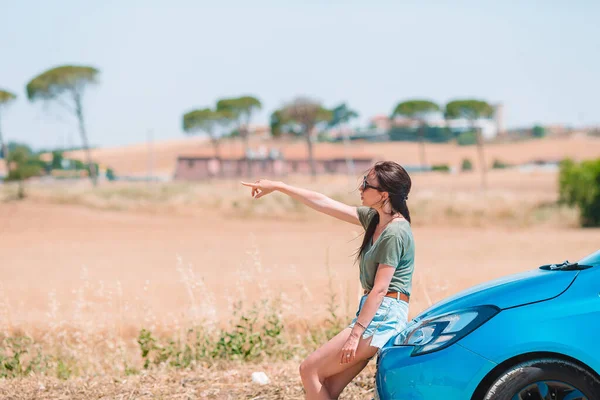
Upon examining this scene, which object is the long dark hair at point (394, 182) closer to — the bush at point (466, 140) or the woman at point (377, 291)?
the woman at point (377, 291)

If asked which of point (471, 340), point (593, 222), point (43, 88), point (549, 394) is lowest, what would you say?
point (593, 222)

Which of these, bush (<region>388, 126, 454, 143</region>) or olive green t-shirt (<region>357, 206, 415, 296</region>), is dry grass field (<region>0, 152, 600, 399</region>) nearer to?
olive green t-shirt (<region>357, 206, 415, 296</region>)

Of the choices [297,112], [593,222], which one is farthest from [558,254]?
[297,112]

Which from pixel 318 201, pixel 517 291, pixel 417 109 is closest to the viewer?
pixel 517 291

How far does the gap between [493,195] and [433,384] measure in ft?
117

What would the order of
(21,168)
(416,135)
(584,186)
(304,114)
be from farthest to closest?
(416,135), (304,114), (21,168), (584,186)

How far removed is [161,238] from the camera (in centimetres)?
3166

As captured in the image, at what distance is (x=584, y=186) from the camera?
32.2m

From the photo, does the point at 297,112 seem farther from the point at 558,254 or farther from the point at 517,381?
the point at 517,381

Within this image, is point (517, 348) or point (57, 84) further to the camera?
point (57, 84)

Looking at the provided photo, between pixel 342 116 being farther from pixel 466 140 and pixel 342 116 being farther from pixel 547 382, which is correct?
pixel 547 382

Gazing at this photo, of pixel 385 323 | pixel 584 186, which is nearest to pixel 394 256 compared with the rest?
pixel 385 323

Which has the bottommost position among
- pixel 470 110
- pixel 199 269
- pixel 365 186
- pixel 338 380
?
pixel 199 269

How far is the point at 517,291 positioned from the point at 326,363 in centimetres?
111
